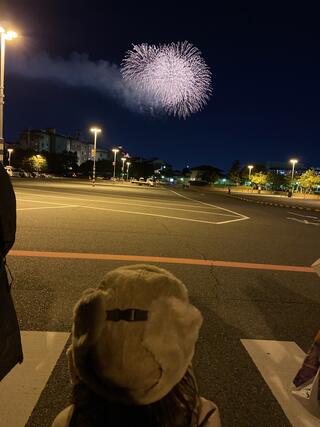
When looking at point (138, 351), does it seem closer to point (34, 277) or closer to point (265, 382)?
point (265, 382)

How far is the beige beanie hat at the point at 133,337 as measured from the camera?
1209mm

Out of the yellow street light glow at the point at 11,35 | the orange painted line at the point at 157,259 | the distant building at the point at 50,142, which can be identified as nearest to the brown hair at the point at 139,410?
the orange painted line at the point at 157,259

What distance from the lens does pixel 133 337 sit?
1.21 meters

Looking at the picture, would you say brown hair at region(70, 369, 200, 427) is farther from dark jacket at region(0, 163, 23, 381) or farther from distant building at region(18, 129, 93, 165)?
distant building at region(18, 129, 93, 165)

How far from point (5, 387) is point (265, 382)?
2.00m

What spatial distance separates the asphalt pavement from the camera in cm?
278

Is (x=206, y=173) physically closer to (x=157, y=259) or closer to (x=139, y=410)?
(x=157, y=259)

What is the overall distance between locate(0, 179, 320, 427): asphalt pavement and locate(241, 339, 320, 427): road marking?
0.06 metres

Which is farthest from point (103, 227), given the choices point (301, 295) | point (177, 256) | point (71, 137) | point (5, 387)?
point (71, 137)

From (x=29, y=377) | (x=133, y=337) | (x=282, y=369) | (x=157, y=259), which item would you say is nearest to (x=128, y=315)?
(x=133, y=337)

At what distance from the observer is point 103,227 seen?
420 inches

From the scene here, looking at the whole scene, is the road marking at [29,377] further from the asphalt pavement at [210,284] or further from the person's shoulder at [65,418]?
the person's shoulder at [65,418]

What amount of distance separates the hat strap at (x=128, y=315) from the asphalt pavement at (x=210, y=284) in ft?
5.22

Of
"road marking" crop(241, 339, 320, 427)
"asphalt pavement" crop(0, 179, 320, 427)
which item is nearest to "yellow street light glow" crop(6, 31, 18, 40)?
"asphalt pavement" crop(0, 179, 320, 427)
